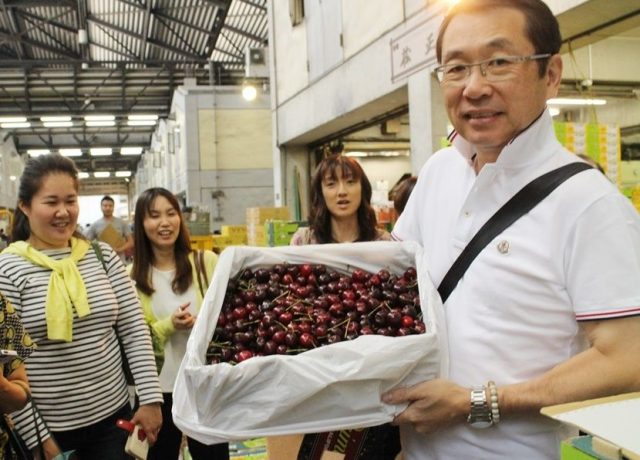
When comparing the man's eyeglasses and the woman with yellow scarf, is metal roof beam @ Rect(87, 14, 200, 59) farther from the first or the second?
the man's eyeglasses

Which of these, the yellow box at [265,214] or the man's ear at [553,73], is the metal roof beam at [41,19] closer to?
the yellow box at [265,214]

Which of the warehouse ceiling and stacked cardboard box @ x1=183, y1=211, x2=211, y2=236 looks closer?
stacked cardboard box @ x1=183, y1=211, x2=211, y2=236

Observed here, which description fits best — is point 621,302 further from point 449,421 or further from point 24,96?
point 24,96

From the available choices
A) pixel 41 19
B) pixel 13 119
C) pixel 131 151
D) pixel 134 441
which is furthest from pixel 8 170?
pixel 134 441

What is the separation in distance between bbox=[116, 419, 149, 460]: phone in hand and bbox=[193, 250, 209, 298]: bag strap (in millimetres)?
857

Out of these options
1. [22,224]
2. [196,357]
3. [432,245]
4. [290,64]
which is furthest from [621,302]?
[290,64]

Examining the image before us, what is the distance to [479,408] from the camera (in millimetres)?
1226

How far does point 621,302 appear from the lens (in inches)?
43.3

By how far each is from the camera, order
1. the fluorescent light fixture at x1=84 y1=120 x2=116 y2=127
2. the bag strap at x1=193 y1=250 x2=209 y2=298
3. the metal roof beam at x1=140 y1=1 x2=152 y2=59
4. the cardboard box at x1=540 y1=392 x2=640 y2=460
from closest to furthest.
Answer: the cardboard box at x1=540 y1=392 x2=640 y2=460, the bag strap at x1=193 y1=250 x2=209 y2=298, the metal roof beam at x1=140 y1=1 x2=152 y2=59, the fluorescent light fixture at x1=84 y1=120 x2=116 y2=127

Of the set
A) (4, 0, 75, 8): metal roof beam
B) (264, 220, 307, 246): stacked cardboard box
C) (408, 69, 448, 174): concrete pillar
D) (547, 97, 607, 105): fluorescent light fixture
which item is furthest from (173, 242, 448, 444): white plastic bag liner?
(4, 0, 75, 8): metal roof beam

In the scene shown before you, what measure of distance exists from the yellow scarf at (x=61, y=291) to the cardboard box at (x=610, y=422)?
1.72 metres

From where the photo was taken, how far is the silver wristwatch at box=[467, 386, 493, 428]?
123cm

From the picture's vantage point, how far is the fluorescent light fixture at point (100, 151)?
23947 millimetres

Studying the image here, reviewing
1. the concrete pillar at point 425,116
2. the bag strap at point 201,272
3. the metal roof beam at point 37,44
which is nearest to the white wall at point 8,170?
the metal roof beam at point 37,44
